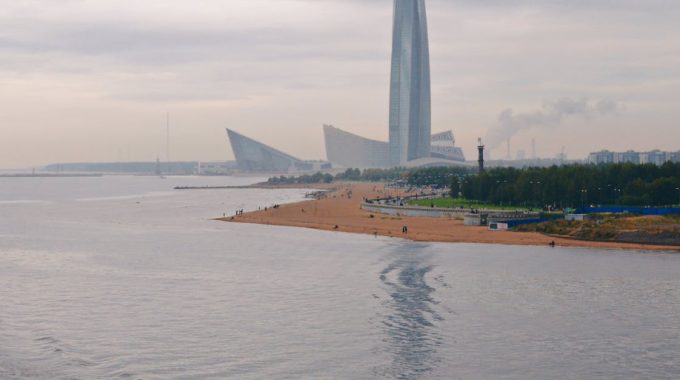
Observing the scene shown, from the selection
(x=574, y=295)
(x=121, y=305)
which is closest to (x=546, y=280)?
(x=574, y=295)

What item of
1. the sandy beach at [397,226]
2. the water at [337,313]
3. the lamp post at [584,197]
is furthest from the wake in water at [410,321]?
the lamp post at [584,197]

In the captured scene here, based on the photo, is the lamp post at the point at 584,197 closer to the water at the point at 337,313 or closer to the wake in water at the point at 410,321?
the water at the point at 337,313

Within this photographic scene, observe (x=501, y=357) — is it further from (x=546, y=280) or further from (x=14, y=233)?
(x=14, y=233)

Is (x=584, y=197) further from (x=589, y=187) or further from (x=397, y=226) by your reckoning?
(x=397, y=226)

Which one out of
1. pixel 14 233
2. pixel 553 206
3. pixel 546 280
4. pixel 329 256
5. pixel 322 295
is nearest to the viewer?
pixel 322 295

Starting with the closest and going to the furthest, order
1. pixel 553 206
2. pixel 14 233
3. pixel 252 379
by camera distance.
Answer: pixel 252 379
pixel 14 233
pixel 553 206

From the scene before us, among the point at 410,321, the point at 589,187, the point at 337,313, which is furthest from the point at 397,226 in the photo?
the point at 410,321
